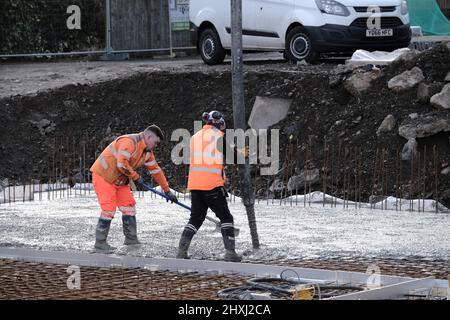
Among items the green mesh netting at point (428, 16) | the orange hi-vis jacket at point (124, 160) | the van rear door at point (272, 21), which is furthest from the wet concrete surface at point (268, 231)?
the green mesh netting at point (428, 16)

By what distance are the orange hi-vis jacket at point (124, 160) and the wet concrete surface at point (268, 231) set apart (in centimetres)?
82

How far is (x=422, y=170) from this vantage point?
649 inches

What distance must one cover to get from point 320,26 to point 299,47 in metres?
0.85

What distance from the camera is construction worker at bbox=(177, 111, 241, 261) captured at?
11.6 m

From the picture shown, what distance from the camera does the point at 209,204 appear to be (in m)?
11.7

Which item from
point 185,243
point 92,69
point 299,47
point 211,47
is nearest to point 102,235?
point 185,243

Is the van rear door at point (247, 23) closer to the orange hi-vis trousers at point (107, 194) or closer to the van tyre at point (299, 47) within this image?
the van tyre at point (299, 47)

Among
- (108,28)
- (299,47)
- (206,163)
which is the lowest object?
(206,163)

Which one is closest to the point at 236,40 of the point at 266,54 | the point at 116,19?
the point at 266,54

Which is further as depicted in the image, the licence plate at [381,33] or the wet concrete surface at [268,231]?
the licence plate at [381,33]

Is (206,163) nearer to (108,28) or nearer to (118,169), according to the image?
(118,169)

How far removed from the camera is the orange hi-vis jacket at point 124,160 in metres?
12.3
